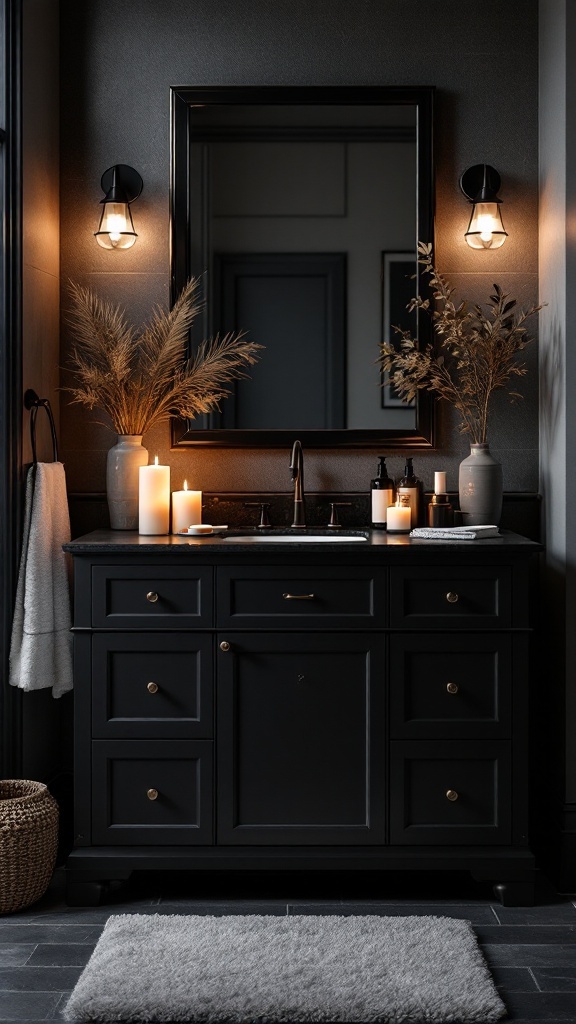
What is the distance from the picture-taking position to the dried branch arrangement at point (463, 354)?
2839 mm

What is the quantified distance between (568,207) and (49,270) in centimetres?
146

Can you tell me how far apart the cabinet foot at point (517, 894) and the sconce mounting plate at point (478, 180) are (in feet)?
6.20

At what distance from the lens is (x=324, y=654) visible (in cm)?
253

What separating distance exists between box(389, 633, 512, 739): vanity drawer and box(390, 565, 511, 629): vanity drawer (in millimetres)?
33

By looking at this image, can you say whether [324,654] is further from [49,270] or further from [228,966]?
[49,270]

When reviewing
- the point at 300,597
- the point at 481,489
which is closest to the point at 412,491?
the point at 481,489

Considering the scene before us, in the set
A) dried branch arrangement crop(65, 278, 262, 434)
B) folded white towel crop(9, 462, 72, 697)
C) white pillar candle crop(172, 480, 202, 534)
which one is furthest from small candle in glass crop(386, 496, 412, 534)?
folded white towel crop(9, 462, 72, 697)

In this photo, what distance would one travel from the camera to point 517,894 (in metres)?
2.54

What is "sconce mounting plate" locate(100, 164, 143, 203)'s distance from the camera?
9.70ft

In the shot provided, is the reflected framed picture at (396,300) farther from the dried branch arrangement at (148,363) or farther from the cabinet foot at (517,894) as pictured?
the cabinet foot at (517,894)

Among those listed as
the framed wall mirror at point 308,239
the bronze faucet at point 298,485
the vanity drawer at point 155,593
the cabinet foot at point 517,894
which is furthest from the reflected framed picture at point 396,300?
the cabinet foot at point 517,894

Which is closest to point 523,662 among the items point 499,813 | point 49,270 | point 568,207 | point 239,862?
point 499,813

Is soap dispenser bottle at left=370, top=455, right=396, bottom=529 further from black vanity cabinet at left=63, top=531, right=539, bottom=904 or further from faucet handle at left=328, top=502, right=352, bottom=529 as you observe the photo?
black vanity cabinet at left=63, top=531, right=539, bottom=904

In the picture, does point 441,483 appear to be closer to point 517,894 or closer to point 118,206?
point 517,894
